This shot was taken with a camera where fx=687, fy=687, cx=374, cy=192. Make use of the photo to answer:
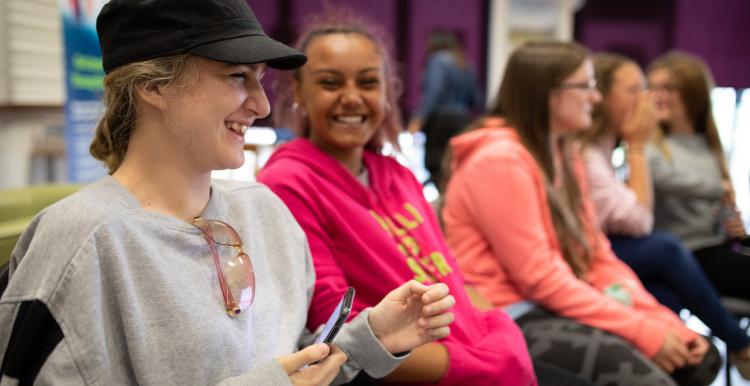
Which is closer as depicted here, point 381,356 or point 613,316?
point 381,356

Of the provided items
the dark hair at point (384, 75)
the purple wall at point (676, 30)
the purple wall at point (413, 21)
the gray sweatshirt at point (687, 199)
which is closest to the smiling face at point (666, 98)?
the gray sweatshirt at point (687, 199)

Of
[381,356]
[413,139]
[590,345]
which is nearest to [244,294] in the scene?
[381,356]

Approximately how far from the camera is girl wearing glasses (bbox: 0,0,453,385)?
880 mm

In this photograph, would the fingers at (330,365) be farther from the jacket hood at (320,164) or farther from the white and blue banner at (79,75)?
the white and blue banner at (79,75)

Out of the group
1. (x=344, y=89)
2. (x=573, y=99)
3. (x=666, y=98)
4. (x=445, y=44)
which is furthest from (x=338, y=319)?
(x=445, y=44)

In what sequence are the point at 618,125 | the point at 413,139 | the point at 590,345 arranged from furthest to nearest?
the point at 413,139, the point at 618,125, the point at 590,345

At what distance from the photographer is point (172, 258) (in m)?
0.99

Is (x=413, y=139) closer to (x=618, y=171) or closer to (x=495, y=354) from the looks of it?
(x=618, y=171)

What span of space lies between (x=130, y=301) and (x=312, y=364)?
1.04 feet

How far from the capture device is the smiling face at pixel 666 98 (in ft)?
9.78

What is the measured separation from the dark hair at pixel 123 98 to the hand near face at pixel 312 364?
1.35 ft

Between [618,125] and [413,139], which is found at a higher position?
[618,125]

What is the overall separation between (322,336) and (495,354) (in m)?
0.49

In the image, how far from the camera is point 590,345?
5.64ft
